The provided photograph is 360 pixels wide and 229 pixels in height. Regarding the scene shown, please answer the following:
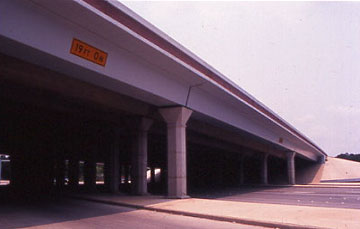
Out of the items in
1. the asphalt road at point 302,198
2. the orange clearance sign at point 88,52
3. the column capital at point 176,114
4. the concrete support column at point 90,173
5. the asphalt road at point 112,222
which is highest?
the orange clearance sign at point 88,52

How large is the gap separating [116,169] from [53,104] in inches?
403

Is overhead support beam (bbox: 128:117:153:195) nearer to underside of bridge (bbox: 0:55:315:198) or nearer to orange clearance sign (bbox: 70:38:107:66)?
underside of bridge (bbox: 0:55:315:198)

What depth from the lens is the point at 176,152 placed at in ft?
70.2

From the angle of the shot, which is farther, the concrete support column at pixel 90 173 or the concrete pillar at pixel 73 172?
the concrete pillar at pixel 73 172

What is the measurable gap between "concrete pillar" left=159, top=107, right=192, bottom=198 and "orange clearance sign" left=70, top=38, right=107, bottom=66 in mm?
8005

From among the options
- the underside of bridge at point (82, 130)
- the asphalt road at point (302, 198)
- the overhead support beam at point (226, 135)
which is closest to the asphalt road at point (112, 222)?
the underside of bridge at point (82, 130)

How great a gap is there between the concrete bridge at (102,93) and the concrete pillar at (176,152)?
2.4 inches

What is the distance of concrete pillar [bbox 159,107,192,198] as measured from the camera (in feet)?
68.9

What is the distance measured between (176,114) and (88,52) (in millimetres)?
8986

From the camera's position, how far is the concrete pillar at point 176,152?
21.0 metres

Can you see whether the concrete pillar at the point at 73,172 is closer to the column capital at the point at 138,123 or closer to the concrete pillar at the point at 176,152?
the column capital at the point at 138,123

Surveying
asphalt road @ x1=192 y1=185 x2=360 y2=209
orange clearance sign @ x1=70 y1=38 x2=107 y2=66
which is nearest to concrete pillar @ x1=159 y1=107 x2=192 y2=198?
asphalt road @ x1=192 y1=185 x2=360 y2=209

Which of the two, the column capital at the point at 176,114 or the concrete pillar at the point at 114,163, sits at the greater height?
the column capital at the point at 176,114

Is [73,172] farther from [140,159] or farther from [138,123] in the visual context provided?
[138,123]
